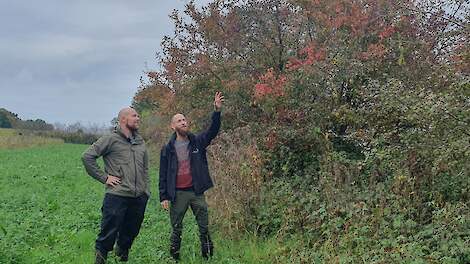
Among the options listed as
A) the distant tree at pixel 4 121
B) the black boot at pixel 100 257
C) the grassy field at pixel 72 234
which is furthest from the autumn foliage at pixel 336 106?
the distant tree at pixel 4 121

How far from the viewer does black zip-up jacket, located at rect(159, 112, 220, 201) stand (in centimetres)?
714

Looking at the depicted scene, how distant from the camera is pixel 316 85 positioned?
1051 cm

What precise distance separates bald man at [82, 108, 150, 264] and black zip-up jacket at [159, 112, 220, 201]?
31 centimetres

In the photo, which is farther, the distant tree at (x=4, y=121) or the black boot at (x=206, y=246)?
the distant tree at (x=4, y=121)

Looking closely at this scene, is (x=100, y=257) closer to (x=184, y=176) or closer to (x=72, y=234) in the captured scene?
(x=184, y=176)

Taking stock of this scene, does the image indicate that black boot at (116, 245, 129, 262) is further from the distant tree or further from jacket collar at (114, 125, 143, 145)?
the distant tree

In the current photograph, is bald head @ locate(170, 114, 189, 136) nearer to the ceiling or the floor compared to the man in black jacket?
nearer to the ceiling

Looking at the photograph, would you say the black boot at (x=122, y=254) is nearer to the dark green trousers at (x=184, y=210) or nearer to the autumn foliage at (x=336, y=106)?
the dark green trousers at (x=184, y=210)

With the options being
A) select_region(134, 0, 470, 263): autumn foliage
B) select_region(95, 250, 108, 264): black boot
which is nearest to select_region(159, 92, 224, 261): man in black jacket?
select_region(95, 250, 108, 264): black boot

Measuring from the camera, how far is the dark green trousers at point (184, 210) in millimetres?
7184

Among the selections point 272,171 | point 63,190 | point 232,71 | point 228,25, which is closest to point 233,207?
point 272,171

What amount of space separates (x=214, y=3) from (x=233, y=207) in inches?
281

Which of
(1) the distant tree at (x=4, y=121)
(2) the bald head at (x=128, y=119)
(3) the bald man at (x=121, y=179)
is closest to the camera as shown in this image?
(3) the bald man at (x=121, y=179)

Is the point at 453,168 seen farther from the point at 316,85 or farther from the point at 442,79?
the point at 316,85
